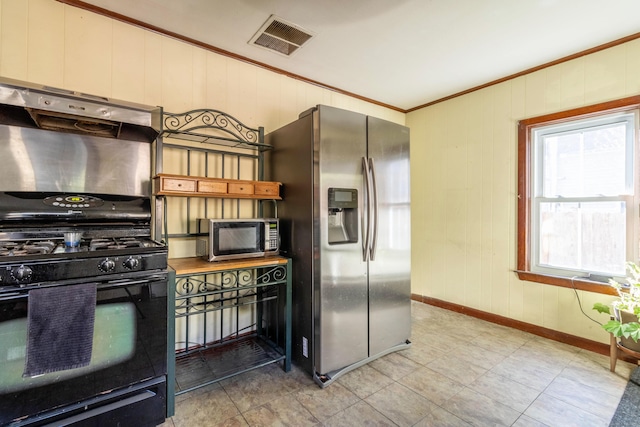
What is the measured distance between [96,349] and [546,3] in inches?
134

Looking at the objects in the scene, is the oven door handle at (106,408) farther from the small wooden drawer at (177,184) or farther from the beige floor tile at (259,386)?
the small wooden drawer at (177,184)

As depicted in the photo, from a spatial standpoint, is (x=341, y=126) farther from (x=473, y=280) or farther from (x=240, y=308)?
(x=473, y=280)

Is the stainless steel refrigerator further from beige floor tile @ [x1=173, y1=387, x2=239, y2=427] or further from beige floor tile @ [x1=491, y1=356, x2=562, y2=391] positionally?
beige floor tile @ [x1=491, y1=356, x2=562, y2=391]

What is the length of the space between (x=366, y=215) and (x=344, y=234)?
9.0 inches

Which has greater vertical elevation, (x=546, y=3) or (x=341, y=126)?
(x=546, y=3)

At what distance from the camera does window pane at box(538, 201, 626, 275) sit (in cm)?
243

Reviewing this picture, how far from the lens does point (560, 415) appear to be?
1713 mm

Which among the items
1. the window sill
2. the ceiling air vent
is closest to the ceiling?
the ceiling air vent

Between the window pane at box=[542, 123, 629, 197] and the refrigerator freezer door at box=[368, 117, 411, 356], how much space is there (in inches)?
59.8

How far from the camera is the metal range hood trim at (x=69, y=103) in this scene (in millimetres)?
1469

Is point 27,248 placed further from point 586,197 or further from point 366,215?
point 586,197

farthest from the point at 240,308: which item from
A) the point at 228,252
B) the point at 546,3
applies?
the point at 546,3

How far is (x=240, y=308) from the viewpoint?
260 cm

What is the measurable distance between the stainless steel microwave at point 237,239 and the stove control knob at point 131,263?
1.69ft
